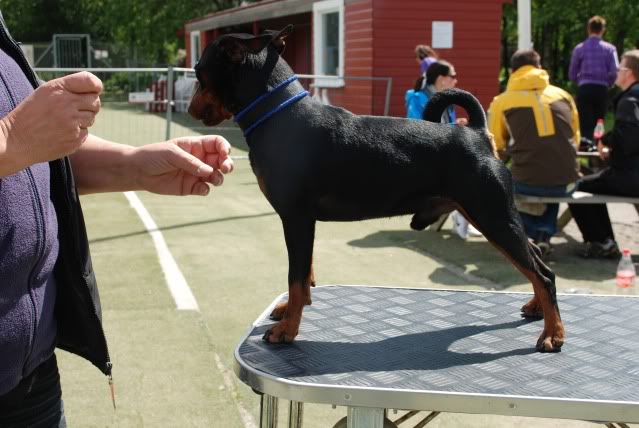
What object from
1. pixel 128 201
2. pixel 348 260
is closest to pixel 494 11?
pixel 128 201

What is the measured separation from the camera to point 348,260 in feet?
24.5

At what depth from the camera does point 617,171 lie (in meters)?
7.63

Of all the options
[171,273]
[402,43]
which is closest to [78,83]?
[171,273]

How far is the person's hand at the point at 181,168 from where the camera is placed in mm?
2369

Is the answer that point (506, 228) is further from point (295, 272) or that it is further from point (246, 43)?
point (246, 43)

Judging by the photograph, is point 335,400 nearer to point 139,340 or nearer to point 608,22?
point 139,340

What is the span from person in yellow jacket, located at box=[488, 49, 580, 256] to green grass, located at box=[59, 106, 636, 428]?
26.1 inches

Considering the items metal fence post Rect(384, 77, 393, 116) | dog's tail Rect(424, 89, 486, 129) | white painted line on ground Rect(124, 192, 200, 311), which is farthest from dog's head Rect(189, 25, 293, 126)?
metal fence post Rect(384, 77, 393, 116)

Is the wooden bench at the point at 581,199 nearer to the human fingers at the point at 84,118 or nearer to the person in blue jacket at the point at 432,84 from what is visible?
the person in blue jacket at the point at 432,84

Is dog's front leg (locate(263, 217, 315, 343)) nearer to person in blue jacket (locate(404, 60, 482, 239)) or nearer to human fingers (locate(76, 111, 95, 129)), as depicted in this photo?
human fingers (locate(76, 111, 95, 129))

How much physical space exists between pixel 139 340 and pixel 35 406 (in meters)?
3.09

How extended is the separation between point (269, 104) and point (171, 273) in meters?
4.35

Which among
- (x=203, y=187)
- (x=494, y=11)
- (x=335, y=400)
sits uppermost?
(x=494, y=11)

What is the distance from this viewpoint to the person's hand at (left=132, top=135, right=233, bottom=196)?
237 centimetres
